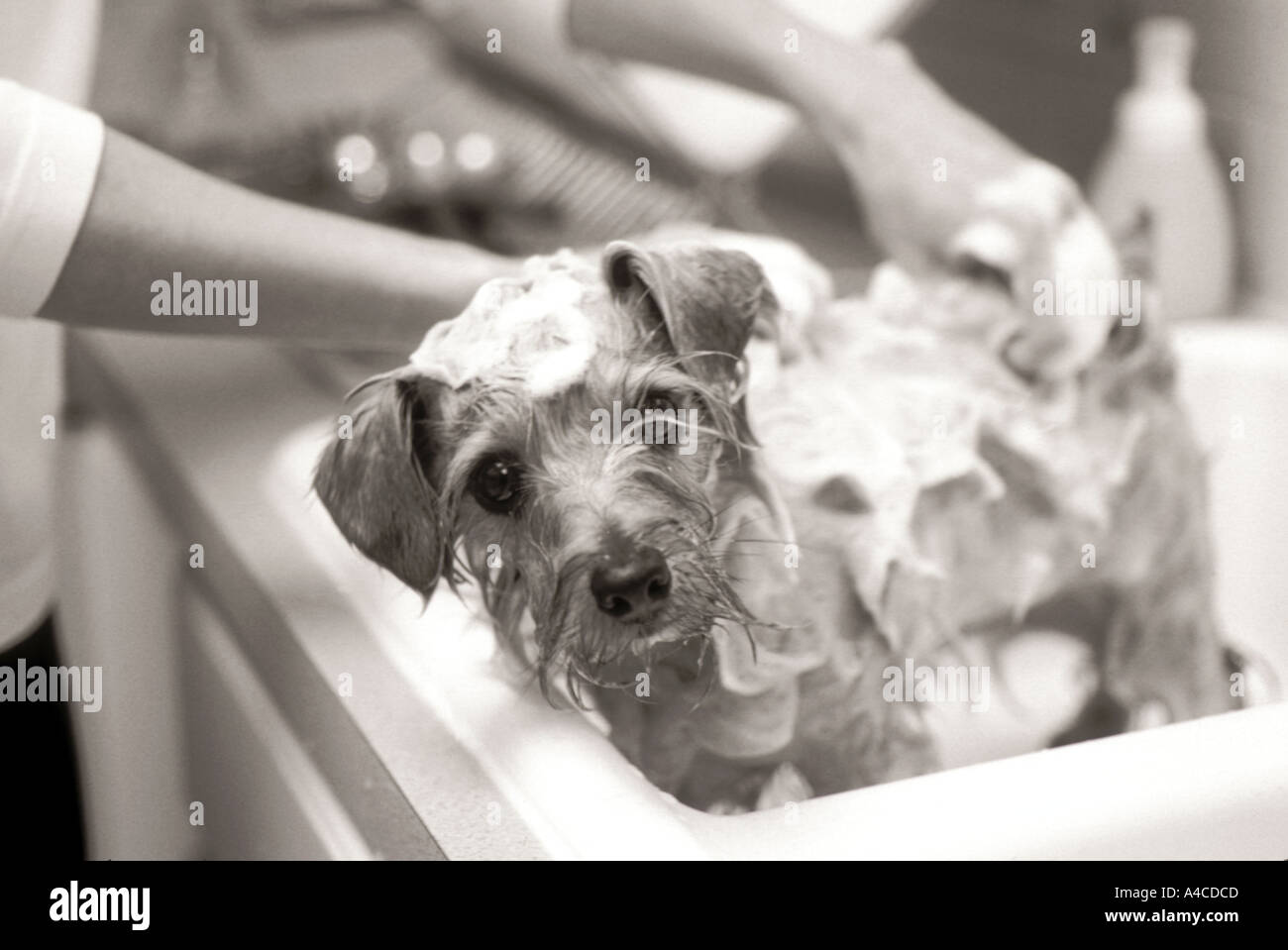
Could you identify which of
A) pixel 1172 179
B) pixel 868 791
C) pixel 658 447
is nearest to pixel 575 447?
pixel 658 447

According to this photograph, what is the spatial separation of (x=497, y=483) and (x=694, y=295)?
0.17m

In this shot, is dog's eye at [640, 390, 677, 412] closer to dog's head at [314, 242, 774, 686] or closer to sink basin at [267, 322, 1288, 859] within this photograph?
dog's head at [314, 242, 774, 686]

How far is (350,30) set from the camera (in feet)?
6.48

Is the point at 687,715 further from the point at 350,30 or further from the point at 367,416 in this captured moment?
the point at 350,30

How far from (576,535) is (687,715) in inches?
7.5

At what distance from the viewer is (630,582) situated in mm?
782

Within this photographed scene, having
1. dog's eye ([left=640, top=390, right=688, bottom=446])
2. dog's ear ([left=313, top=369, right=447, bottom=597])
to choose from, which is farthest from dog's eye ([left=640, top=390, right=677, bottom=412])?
dog's ear ([left=313, top=369, right=447, bottom=597])

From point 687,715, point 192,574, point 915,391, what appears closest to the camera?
point 687,715

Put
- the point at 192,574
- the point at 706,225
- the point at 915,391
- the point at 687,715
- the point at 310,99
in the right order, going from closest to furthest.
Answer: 1. the point at 687,715
2. the point at 915,391
3. the point at 192,574
4. the point at 706,225
5. the point at 310,99

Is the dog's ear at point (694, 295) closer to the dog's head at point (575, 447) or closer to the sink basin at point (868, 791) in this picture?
the dog's head at point (575, 447)

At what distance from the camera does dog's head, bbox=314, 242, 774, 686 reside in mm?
804

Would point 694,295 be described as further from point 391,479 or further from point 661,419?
point 391,479

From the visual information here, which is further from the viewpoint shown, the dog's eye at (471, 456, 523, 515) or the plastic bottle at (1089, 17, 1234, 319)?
the plastic bottle at (1089, 17, 1234, 319)
